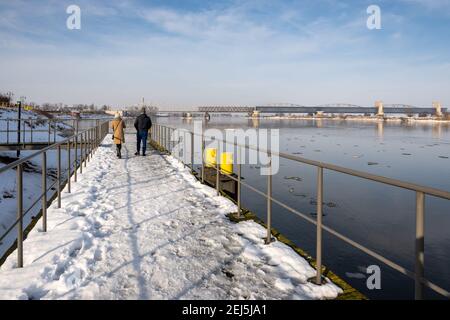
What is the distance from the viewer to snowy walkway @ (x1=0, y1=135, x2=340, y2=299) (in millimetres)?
3689

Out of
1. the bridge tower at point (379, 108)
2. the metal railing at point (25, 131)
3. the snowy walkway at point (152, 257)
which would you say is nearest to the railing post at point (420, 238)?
the snowy walkway at point (152, 257)

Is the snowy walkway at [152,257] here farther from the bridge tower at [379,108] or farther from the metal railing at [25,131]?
the bridge tower at [379,108]

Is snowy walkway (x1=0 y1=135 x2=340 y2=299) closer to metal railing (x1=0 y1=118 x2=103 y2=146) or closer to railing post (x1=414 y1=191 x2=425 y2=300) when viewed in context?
railing post (x1=414 y1=191 x2=425 y2=300)

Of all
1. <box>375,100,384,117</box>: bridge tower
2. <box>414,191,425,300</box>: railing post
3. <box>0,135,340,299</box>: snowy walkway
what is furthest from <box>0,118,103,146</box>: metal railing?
<box>375,100,384,117</box>: bridge tower

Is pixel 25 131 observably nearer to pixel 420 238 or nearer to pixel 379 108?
pixel 420 238

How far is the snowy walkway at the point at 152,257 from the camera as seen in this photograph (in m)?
3.69

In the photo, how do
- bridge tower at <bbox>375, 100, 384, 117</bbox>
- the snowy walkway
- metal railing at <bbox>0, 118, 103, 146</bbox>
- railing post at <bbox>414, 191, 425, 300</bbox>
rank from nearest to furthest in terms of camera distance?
railing post at <bbox>414, 191, 425, 300</bbox>, the snowy walkway, metal railing at <bbox>0, 118, 103, 146</bbox>, bridge tower at <bbox>375, 100, 384, 117</bbox>

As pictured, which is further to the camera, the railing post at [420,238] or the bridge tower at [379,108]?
the bridge tower at [379,108]

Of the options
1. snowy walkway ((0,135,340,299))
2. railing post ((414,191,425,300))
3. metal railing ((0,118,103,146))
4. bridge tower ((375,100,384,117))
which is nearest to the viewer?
railing post ((414,191,425,300))

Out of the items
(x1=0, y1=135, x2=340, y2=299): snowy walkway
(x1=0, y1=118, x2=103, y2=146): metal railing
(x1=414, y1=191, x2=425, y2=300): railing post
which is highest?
(x1=0, y1=118, x2=103, y2=146): metal railing

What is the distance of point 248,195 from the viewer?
1487cm

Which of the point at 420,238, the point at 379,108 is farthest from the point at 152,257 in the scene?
the point at 379,108
